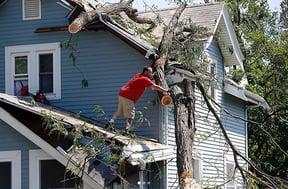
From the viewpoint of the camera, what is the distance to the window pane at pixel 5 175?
49.4 ft

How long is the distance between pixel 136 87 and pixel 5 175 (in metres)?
3.51

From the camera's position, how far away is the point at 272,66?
29.2 metres

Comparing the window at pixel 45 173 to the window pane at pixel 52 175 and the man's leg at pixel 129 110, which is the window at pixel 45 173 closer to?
the window pane at pixel 52 175

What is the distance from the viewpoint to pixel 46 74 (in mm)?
17969

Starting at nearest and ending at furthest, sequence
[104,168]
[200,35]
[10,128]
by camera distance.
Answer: [104,168] → [10,128] → [200,35]

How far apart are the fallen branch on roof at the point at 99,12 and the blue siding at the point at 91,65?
94cm

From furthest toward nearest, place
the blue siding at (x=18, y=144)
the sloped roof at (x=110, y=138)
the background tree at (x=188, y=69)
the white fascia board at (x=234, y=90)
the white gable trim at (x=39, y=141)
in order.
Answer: the white fascia board at (x=234, y=90)
the blue siding at (x=18, y=144)
the white gable trim at (x=39, y=141)
the sloped roof at (x=110, y=138)
the background tree at (x=188, y=69)

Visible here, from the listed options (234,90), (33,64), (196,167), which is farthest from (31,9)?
(234,90)

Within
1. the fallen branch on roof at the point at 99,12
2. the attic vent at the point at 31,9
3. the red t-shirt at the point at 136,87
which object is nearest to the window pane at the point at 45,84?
the attic vent at the point at 31,9

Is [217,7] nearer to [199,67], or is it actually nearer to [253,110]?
[199,67]

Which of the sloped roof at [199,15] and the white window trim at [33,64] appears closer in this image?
the white window trim at [33,64]

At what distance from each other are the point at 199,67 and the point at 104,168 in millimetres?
3075

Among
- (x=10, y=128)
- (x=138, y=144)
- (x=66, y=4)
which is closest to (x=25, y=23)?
(x=66, y=4)

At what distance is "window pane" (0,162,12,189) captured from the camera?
49.4ft
